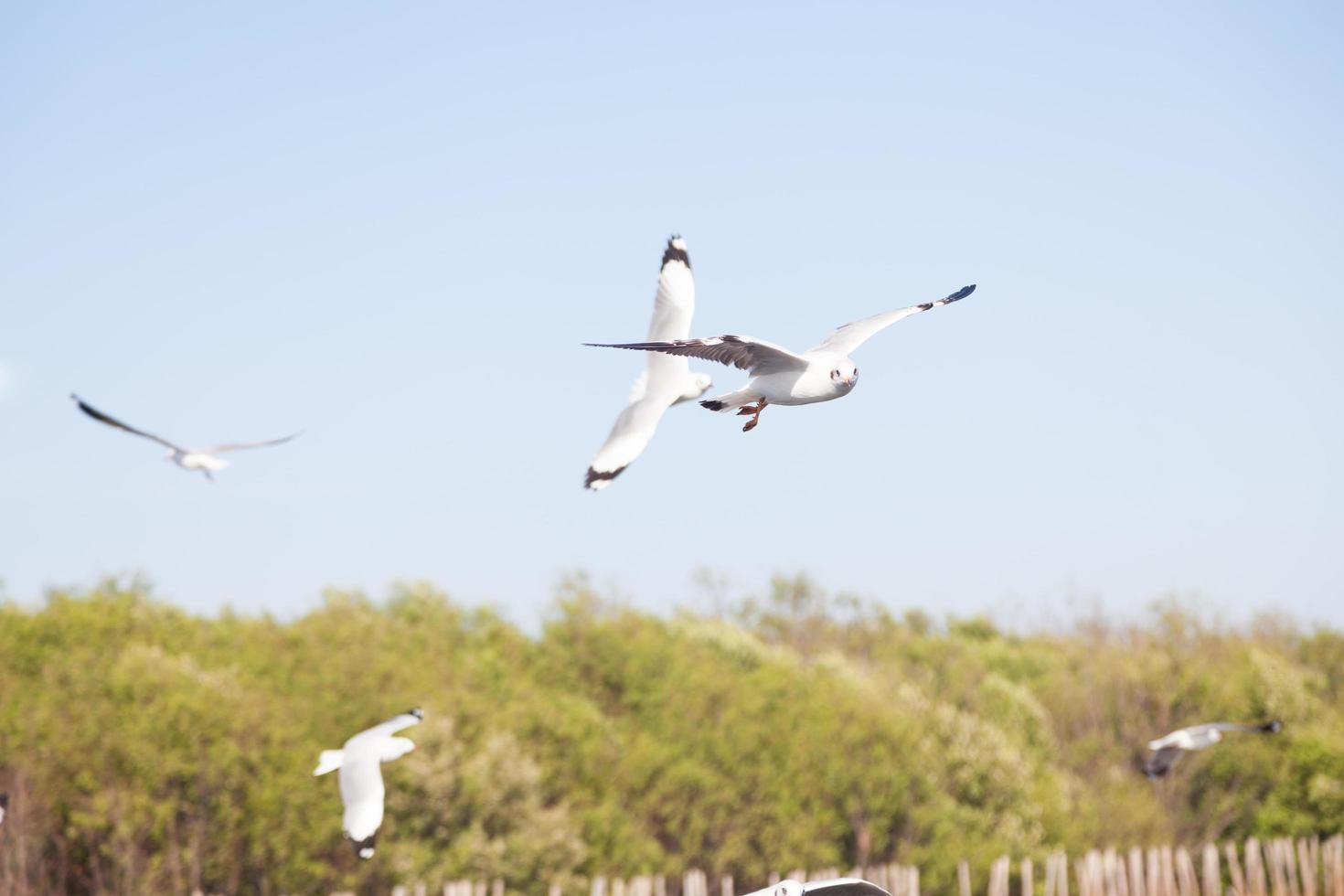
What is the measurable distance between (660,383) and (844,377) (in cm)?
248

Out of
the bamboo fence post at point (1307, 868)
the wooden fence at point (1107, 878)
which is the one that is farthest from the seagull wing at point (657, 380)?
the bamboo fence post at point (1307, 868)

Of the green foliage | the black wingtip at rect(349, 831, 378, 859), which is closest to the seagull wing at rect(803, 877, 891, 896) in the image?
the black wingtip at rect(349, 831, 378, 859)

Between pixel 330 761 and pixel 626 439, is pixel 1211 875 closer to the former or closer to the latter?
pixel 330 761

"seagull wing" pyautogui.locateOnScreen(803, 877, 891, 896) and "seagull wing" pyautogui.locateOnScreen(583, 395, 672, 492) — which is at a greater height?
"seagull wing" pyautogui.locateOnScreen(583, 395, 672, 492)

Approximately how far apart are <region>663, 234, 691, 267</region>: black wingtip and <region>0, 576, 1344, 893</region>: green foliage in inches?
1196

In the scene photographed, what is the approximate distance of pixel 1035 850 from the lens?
50500 mm

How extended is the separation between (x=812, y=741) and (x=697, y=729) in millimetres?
3855

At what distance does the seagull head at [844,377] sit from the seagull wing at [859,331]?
1226 mm

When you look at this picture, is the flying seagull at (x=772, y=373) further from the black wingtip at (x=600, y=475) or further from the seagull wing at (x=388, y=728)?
the seagull wing at (x=388, y=728)

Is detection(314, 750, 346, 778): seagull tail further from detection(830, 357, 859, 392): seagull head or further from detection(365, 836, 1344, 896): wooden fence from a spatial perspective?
detection(365, 836, 1344, 896): wooden fence

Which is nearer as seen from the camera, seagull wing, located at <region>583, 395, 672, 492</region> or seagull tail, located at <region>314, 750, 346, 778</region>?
seagull wing, located at <region>583, 395, 672, 492</region>

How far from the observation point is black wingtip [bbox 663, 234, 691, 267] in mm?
13109

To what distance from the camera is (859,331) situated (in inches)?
423

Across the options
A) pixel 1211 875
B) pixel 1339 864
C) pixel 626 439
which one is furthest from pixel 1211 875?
pixel 626 439
